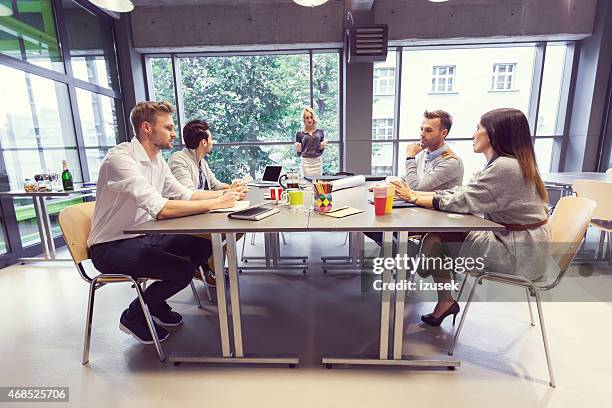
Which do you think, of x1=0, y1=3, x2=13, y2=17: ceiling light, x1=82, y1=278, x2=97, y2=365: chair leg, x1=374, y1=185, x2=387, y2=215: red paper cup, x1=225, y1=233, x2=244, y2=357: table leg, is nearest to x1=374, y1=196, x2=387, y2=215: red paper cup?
x1=374, y1=185, x2=387, y2=215: red paper cup

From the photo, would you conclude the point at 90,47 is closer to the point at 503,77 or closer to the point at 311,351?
the point at 311,351

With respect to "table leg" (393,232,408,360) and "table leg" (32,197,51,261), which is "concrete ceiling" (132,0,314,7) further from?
"table leg" (393,232,408,360)

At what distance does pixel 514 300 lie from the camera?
231cm

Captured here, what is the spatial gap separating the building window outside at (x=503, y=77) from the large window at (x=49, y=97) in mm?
6412

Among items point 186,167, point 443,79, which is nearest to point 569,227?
point 186,167

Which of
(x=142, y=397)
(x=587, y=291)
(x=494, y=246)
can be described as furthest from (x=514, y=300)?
(x=142, y=397)

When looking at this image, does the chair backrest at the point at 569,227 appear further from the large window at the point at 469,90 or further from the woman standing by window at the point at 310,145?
the large window at the point at 469,90

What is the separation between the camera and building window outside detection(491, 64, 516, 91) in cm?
511

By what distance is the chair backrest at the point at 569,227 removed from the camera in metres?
1.44

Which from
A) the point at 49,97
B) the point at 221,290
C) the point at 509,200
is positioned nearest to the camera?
the point at 509,200

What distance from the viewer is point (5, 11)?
10.5 feet

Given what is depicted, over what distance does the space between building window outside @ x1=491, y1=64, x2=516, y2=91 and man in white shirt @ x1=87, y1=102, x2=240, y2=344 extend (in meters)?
5.45

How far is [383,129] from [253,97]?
A: 7.96ft

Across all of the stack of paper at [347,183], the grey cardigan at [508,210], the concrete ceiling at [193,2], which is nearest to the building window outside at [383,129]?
the concrete ceiling at [193,2]
